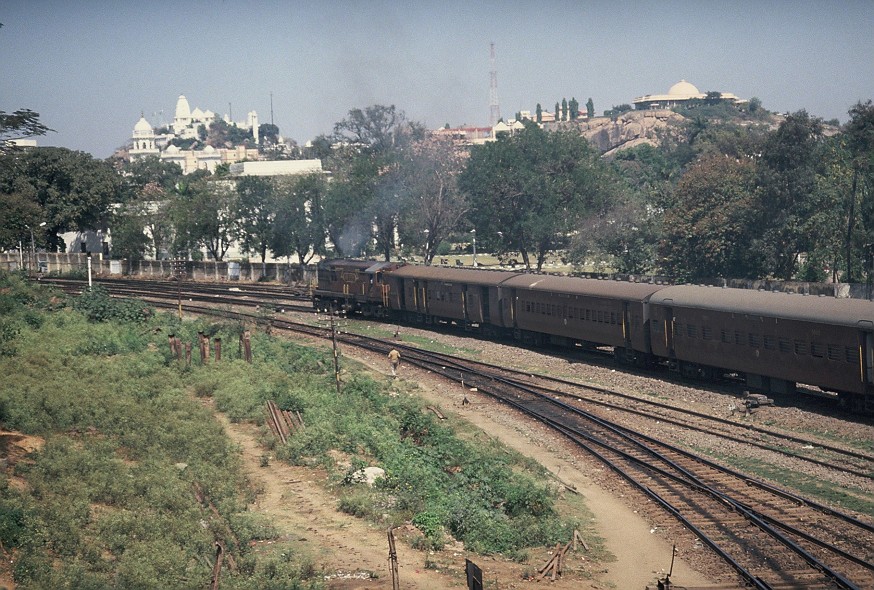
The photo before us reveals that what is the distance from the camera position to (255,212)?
8000 centimetres

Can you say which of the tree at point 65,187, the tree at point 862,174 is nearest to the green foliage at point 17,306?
the tree at point 65,187

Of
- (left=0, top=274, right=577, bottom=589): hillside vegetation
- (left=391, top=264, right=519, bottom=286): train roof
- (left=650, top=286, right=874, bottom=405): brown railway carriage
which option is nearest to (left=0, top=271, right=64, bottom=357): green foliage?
(left=0, top=274, right=577, bottom=589): hillside vegetation

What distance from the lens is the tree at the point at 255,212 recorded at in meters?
78.4

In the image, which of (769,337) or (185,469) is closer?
(185,469)

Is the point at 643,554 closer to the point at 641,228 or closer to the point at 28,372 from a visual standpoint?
the point at 28,372

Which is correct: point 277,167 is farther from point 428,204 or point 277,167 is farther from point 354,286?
point 354,286

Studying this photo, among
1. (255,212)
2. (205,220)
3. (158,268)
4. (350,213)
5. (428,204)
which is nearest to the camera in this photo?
(350,213)

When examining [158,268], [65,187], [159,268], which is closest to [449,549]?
[159,268]

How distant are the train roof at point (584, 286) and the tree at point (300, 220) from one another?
122 ft

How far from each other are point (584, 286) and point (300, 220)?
43476mm

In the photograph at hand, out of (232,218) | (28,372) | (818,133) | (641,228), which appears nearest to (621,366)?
(28,372)

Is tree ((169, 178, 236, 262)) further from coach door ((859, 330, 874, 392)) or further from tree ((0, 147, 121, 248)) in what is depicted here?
coach door ((859, 330, 874, 392))

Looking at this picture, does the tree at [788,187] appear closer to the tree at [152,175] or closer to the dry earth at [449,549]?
the dry earth at [449,549]

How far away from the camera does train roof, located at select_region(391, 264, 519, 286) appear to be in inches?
1705
